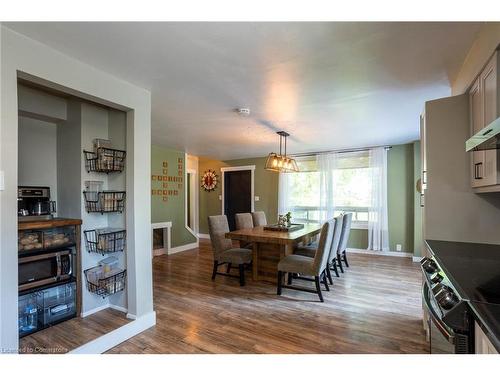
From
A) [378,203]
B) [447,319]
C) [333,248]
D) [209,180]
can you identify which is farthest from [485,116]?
[209,180]

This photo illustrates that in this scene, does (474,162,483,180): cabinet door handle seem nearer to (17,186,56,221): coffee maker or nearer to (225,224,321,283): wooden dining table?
(225,224,321,283): wooden dining table

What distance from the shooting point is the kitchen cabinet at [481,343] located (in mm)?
863

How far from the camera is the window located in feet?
17.3

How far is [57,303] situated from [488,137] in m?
3.29

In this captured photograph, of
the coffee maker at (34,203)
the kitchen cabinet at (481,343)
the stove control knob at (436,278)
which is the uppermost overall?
the coffee maker at (34,203)

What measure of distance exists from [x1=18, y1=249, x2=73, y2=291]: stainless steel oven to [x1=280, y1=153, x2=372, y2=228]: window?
4510 millimetres

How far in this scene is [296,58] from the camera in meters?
1.78

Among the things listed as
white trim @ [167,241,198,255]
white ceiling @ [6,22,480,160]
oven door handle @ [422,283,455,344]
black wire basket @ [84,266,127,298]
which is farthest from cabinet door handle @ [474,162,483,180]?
white trim @ [167,241,198,255]

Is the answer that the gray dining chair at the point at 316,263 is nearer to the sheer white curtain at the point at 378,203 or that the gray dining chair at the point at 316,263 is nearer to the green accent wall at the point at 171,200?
the sheer white curtain at the point at 378,203

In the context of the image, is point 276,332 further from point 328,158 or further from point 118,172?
point 328,158

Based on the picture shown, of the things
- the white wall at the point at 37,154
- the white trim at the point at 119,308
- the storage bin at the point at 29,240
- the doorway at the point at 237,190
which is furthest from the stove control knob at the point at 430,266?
the doorway at the point at 237,190

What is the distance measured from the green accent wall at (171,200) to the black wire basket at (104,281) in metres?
2.58
